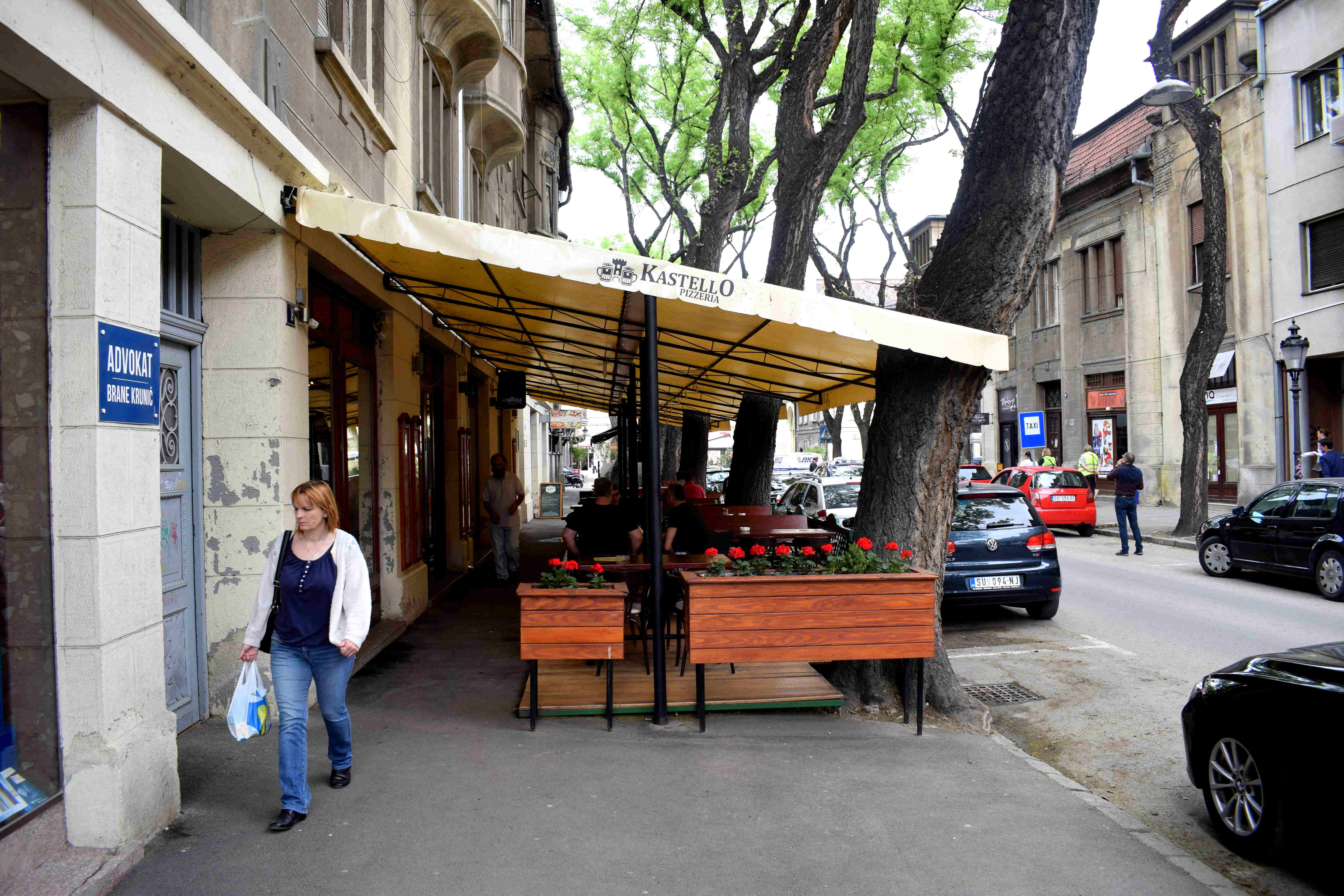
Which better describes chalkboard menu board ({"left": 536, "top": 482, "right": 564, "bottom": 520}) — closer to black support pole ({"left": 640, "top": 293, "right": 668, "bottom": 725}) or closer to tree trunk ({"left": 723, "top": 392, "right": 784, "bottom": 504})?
tree trunk ({"left": 723, "top": 392, "right": 784, "bottom": 504})

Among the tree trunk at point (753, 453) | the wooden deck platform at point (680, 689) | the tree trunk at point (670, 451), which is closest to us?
the wooden deck platform at point (680, 689)

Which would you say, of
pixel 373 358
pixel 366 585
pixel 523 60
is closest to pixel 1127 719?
pixel 366 585

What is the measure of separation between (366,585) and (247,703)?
73 centimetres

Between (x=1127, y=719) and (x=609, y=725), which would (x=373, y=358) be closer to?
(x=609, y=725)

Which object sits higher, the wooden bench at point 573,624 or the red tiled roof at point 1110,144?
the red tiled roof at point 1110,144

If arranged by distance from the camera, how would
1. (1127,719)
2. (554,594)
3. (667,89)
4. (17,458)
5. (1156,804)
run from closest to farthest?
(17,458) < (1156,804) < (554,594) < (1127,719) < (667,89)

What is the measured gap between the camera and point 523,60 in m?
15.7

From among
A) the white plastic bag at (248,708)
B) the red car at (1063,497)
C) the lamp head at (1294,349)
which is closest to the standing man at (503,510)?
the white plastic bag at (248,708)

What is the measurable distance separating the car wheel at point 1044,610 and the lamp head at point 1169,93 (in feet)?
28.8

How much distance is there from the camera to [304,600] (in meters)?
4.40

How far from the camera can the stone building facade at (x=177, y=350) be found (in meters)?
3.81

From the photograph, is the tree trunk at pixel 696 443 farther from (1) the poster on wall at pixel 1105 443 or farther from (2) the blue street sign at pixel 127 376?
(1) the poster on wall at pixel 1105 443

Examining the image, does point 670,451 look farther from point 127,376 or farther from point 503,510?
point 127,376

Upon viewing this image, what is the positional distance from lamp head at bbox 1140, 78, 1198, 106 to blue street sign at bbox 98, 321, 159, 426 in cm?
1512
